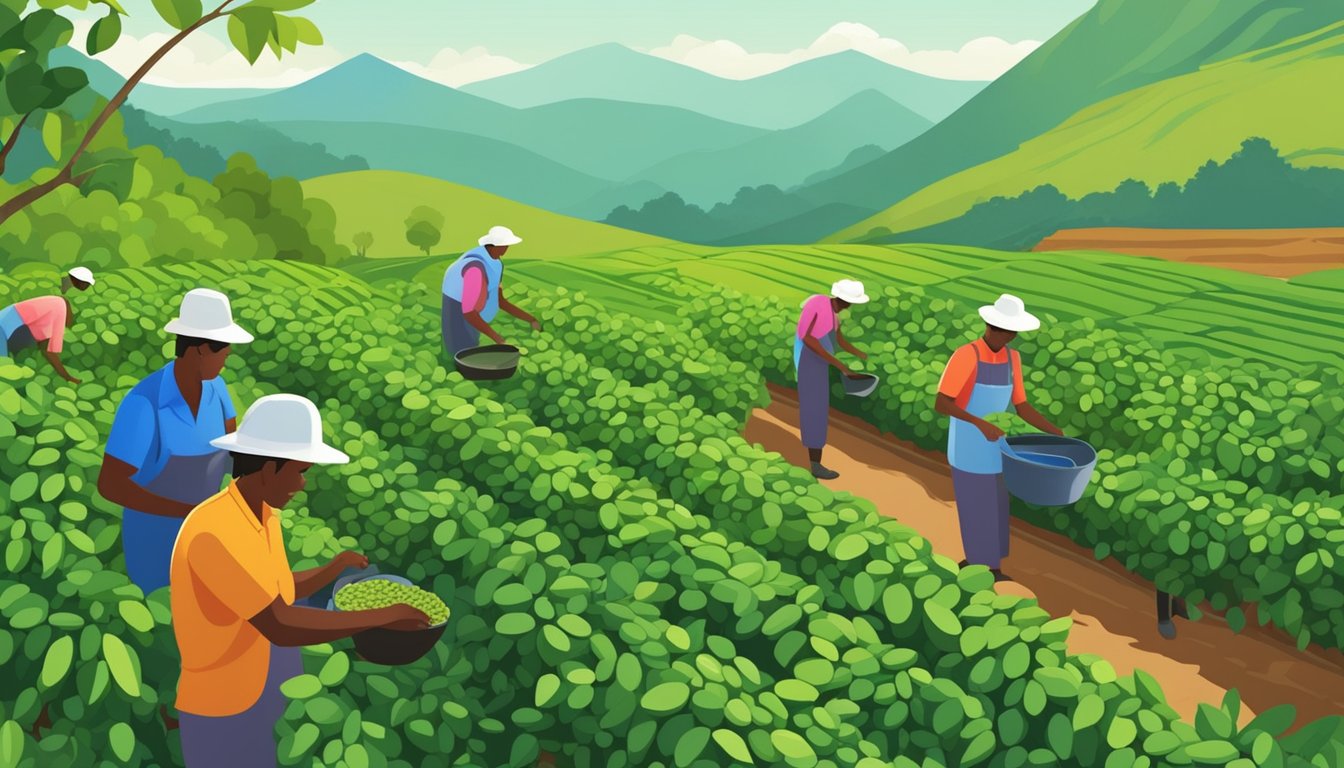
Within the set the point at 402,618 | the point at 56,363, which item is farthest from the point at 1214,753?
the point at 56,363

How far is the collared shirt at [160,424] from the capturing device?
12.0 ft

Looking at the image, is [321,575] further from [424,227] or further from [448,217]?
[448,217]

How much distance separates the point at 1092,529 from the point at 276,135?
19.9m

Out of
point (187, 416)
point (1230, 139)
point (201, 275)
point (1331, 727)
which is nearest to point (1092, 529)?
point (1331, 727)

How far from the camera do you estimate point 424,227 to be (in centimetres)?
2116

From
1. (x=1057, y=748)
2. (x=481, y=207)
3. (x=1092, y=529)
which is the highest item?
(x=1057, y=748)

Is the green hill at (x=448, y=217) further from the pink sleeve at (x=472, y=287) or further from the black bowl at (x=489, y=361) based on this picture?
the black bowl at (x=489, y=361)

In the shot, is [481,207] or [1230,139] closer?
[481,207]

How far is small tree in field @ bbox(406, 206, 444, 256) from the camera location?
20.9m

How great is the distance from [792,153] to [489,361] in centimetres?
1834

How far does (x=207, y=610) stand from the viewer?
102 inches

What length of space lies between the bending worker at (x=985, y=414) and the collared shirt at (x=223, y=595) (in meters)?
4.08

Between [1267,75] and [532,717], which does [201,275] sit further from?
[1267,75]

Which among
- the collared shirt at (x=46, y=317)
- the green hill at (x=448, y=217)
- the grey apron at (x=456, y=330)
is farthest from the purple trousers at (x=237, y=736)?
the green hill at (x=448, y=217)
